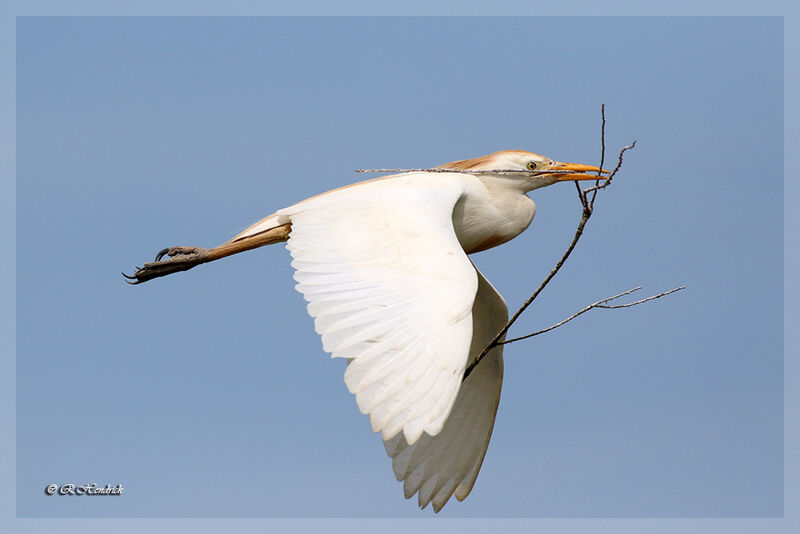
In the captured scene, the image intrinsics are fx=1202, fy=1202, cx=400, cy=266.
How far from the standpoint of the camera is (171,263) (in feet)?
26.6

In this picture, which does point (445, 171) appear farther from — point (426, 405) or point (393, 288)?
point (426, 405)

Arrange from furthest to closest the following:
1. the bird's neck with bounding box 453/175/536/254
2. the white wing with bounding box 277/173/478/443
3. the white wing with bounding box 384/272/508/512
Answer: the white wing with bounding box 384/272/508/512
the bird's neck with bounding box 453/175/536/254
the white wing with bounding box 277/173/478/443

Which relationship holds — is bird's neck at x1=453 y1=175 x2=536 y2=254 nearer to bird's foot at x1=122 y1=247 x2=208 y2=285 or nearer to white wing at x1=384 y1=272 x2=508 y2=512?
white wing at x1=384 y1=272 x2=508 y2=512

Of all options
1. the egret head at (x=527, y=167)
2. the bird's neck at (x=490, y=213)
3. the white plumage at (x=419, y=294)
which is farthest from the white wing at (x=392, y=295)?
the egret head at (x=527, y=167)

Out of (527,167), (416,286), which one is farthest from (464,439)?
(416,286)

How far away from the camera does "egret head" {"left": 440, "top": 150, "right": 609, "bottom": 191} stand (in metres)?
8.27

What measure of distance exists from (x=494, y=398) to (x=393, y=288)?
260 cm

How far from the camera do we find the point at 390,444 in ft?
26.8

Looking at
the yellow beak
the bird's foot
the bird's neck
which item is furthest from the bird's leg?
the yellow beak

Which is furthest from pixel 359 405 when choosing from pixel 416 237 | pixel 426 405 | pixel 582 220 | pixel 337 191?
pixel 337 191

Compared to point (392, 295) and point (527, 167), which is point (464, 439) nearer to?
point (527, 167)

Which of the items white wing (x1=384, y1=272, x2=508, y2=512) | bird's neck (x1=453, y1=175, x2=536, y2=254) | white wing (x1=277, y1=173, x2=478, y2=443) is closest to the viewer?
white wing (x1=277, y1=173, x2=478, y2=443)

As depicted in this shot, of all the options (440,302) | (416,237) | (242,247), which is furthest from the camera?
(242,247)

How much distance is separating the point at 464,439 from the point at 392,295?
258cm
